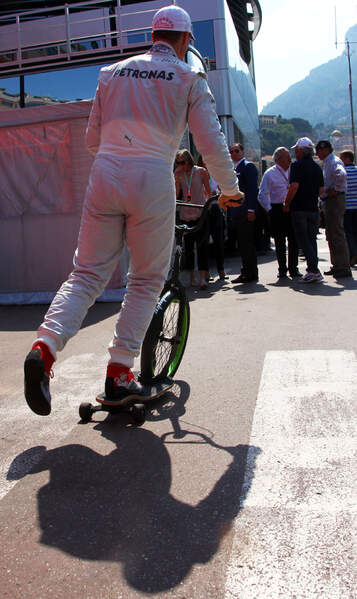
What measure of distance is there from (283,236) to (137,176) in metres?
6.91

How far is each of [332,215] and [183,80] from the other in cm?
677

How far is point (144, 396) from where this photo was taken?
358cm

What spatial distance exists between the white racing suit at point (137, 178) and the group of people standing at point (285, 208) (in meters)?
5.55

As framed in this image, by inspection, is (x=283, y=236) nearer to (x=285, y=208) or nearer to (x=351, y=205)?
(x=285, y=208)

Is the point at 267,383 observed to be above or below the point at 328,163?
below

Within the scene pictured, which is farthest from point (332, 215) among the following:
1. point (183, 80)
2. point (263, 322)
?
point (183, 80)

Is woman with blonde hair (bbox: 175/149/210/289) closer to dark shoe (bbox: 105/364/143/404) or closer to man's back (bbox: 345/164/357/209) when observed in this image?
man's back (bbox: 345/164/357/209)

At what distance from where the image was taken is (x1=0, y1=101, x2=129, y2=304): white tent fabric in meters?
8.29

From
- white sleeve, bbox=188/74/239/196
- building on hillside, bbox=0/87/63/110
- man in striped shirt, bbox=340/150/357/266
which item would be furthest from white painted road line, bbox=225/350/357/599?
building on hillside, bbox=0/87/63/110

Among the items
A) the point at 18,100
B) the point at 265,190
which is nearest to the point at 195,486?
the point at 265,190

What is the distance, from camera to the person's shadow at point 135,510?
6.84ft

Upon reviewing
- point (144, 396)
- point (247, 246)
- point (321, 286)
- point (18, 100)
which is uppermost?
point (18, 100)

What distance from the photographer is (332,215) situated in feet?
31.5

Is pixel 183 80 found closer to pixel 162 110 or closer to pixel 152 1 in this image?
pixel 162 110
